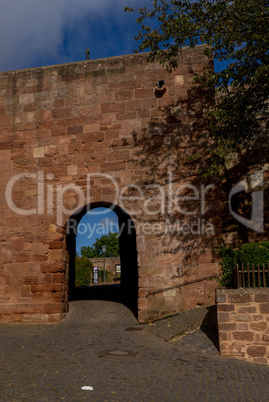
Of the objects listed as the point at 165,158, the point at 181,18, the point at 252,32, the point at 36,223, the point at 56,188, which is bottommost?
the point at 36,223

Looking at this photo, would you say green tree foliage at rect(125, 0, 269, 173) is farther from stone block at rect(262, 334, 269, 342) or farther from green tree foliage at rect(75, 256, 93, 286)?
green tree foliage at rect(75, 256, 93, 286)

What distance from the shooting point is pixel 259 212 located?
9.52 metres

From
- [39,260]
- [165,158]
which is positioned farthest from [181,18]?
[39,260]

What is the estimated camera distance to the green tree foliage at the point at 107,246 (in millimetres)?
56906

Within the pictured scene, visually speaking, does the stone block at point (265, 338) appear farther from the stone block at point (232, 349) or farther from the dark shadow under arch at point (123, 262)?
the dark shadow under arch at point (123, 262)

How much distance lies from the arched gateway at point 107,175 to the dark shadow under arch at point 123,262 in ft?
0.87

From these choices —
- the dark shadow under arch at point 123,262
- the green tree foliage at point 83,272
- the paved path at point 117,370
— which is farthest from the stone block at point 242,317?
the green tree foliage at point 83,272

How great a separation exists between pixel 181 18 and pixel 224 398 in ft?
23.5

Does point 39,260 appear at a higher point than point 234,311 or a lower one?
higher

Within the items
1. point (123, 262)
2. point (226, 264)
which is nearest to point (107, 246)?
point (123, 262)

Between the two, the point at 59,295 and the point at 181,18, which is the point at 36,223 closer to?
the point at 59,295

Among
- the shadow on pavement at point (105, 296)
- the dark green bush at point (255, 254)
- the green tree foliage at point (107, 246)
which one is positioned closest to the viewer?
the dark green bush at point (255, 254)

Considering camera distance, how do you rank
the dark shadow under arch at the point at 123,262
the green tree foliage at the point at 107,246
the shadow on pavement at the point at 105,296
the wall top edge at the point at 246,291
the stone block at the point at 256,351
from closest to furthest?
the stone block at the point at 256,351
the wall top edge at the point at 246,291
the dark shadow under arch at the point at 123,262
the shadow on pavement at the point at 105,296
the green tree foliage at the point at 107,246

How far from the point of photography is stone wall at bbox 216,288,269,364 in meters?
5.93
